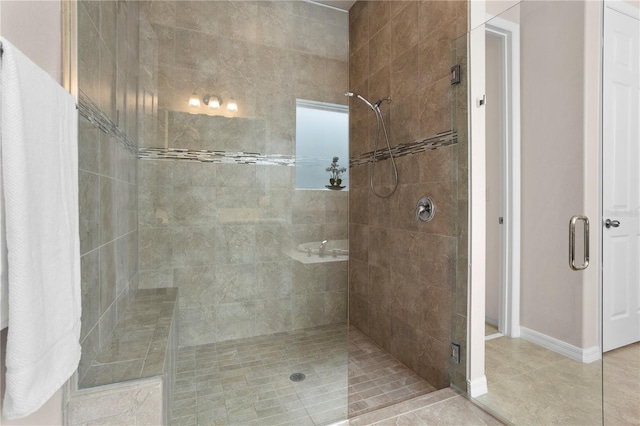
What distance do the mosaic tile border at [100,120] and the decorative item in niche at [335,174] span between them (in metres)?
1.04

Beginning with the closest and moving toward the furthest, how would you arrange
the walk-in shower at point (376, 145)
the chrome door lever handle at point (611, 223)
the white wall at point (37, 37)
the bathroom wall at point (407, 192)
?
the white wall at point (37, 37), the chrome door lever handle at point (611, 223), the bathroom wall at point (407, 192), the walk-in shower at point (376, 145)

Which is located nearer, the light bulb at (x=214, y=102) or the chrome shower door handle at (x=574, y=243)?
the chrome shower door handle at (x=574, y=243)

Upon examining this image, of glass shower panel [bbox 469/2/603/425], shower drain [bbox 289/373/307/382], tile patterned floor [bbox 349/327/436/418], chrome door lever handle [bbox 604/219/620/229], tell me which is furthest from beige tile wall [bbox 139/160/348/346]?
chrome door lever handle [bbox 604/219/620/229]

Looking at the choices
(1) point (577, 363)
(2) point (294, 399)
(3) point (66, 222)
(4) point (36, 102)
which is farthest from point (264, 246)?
(1) point (577, 363)

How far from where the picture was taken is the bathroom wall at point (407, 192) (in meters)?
1.87

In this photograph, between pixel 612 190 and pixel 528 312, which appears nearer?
pixel 612 190

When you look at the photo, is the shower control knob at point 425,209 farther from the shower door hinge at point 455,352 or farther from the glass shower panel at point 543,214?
Result: the shower door hinge at point 455,352

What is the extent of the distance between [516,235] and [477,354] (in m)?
0.68

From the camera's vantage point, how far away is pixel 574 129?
132 cm

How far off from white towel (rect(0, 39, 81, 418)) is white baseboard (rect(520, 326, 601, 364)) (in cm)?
179

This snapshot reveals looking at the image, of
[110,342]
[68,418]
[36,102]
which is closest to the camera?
[36,102]

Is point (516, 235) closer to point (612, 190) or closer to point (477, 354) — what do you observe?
point (612, 190)

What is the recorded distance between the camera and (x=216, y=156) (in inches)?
66.4

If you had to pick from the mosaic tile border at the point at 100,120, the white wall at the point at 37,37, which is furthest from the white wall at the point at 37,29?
the mosaic tile border at the point at 100,120
